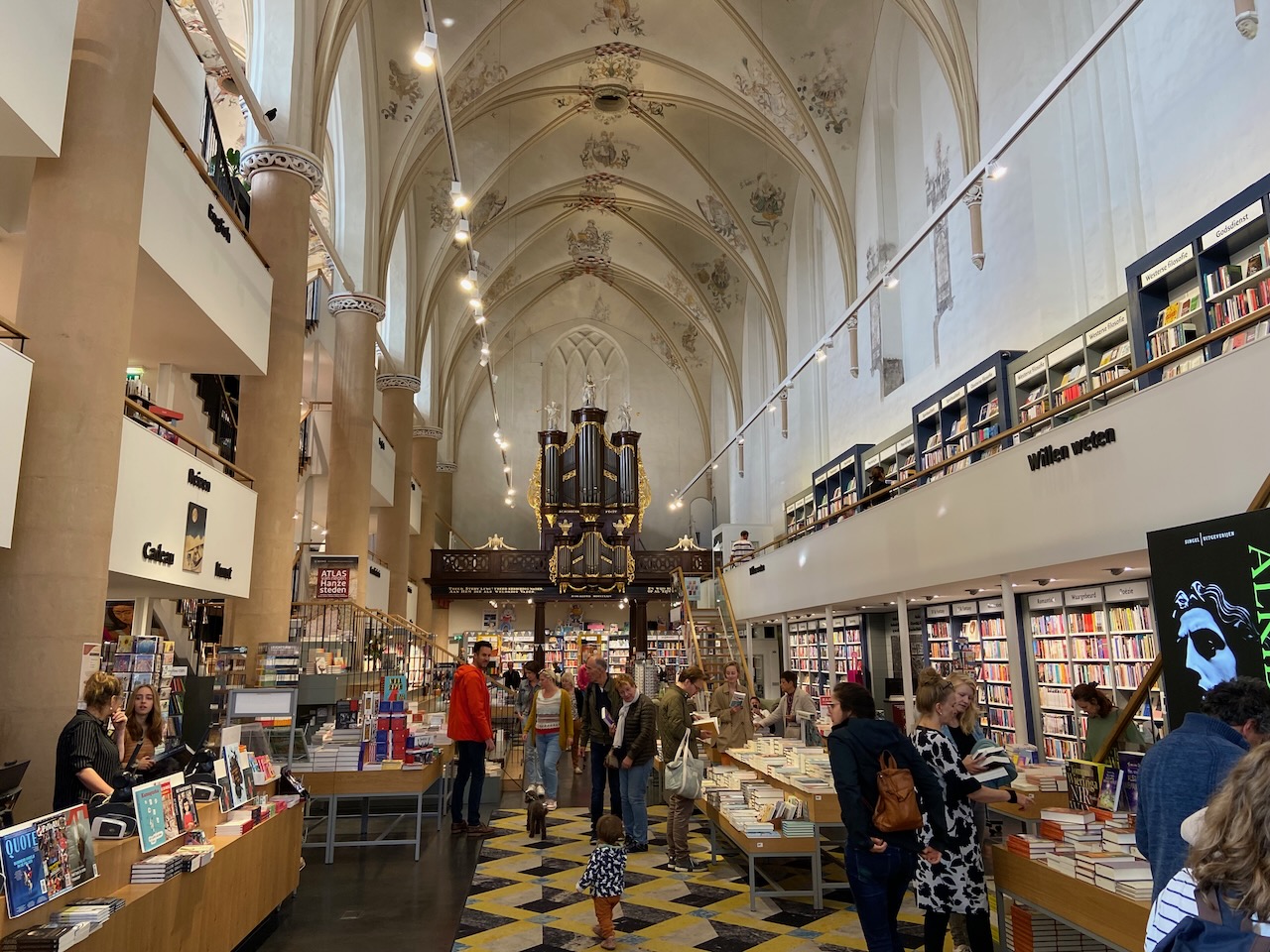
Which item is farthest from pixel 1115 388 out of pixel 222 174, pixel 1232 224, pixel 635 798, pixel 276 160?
pixel 222 174

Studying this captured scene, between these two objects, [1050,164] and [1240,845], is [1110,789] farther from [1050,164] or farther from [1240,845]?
[1050,164]

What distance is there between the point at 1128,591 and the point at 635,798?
184 inches

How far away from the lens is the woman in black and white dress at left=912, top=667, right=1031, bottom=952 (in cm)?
389

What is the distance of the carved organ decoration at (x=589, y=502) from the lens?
926 inches

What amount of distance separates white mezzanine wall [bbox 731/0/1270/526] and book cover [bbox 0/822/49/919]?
8.65 metres

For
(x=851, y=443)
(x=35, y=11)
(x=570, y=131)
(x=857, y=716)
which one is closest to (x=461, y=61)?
(x=570, y=131)

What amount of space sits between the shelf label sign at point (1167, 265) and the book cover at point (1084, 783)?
14.2 ft

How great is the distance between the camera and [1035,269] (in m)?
10.4

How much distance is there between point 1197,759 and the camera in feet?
8.60

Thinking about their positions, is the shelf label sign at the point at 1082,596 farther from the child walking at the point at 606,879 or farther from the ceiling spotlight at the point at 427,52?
the ceiling spotlight at the point at 427,52

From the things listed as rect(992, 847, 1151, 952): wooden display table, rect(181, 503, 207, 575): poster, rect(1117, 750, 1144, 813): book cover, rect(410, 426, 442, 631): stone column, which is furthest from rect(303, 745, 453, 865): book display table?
rect(410, 426, 442, 631): stone column

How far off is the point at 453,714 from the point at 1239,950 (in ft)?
22.2

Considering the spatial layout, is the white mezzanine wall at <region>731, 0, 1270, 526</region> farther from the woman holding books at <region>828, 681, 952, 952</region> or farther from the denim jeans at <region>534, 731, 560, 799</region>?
the denim jeans at <region>534, 731, 560, 799</region>

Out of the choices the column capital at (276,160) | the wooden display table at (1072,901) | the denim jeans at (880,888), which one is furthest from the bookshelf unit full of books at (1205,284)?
the column capital at (276,160)
